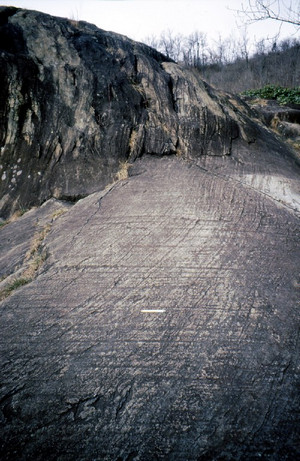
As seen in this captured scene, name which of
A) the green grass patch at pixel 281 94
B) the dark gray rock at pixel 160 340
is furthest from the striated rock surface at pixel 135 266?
the green grass patch at pixel 281 94

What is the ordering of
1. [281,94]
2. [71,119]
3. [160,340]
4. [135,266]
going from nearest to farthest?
1. [160,340]
2. [135,266]
3. [71,119]
4. [281,94]

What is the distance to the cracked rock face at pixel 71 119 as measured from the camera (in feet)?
13.0

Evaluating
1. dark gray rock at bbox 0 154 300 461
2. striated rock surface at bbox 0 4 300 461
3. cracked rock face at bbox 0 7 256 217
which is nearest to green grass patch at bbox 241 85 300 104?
cracked rock face at bbox 0 7 256 217

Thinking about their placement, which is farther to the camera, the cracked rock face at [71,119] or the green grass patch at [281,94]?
the green grass patch at [281,94]

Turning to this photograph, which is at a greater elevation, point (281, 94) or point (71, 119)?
point (281, 94)

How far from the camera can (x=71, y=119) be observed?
4.14 meters

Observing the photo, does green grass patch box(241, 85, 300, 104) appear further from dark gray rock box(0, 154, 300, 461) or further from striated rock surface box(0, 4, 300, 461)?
dark gray rock box(0, 154, 300, 461)

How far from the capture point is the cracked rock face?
3.96 meters

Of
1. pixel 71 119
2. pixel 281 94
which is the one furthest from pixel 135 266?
pixel 281 94

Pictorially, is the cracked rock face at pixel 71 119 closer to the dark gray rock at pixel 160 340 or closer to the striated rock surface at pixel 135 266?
the striated rock surface at pixel 135 266

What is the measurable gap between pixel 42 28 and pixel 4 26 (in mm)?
569

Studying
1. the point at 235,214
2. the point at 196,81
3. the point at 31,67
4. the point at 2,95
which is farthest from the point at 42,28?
the point at 235,214

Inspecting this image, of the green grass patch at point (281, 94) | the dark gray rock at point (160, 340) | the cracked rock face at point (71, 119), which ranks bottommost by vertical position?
the dark gray rock at point (160, 340)

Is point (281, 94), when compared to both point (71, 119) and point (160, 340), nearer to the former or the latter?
point (71, 119)
